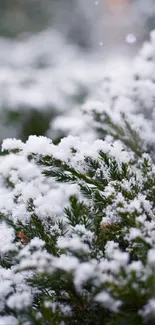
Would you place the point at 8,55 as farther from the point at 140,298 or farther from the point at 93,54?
the point at 140,298

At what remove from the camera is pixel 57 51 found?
4047 mm

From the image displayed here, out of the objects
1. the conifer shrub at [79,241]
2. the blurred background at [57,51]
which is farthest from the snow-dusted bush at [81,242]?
the blurred background at [57,51]

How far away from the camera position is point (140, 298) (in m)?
0.70

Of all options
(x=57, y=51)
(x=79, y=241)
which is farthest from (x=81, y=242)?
(x=57, y=51)

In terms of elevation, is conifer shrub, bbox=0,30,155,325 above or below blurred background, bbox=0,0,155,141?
below

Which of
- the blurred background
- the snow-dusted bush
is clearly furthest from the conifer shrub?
the blurred background

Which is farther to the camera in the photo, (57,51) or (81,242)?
(57,51)

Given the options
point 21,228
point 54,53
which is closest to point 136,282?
point 21,228

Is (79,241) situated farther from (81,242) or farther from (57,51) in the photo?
(57,51)

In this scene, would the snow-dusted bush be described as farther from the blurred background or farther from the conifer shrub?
the blurred background

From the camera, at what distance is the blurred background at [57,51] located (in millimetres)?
3150

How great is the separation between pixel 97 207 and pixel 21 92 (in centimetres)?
252

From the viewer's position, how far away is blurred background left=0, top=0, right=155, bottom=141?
10.3 ft

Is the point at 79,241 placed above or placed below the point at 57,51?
below
